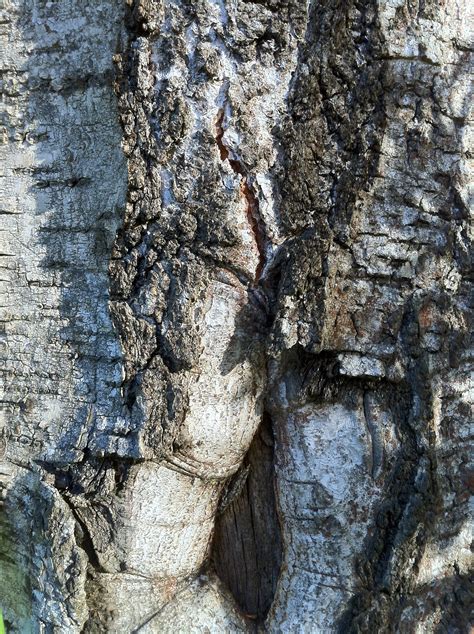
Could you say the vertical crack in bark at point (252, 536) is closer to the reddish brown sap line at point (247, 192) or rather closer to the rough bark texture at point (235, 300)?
the rough bark texture at point (235, 300)

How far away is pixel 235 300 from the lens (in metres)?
1.47

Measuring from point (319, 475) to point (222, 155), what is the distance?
0.73 meters

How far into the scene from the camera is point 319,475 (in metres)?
1.58

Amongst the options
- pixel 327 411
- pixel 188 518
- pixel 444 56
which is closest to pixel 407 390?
pixel 327 411

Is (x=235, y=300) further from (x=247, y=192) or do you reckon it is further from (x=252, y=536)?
(x=252, y=536)

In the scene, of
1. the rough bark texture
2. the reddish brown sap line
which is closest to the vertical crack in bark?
the rough bark texture

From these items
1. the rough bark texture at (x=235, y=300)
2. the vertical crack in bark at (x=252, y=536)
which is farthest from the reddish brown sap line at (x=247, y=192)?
the vertical crack in bark at (x=252, y=536)

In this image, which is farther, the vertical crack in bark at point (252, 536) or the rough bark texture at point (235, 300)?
the vertical crack in bark at point (252, 536)

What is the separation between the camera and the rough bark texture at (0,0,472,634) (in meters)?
1.41

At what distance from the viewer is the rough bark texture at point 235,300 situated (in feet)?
4.61

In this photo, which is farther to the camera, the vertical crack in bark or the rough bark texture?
the vertical crack in bark

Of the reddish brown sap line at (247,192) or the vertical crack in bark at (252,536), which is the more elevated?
the reddish brown sap line at (247,192)

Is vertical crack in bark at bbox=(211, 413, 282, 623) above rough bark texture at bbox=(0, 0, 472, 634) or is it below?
below

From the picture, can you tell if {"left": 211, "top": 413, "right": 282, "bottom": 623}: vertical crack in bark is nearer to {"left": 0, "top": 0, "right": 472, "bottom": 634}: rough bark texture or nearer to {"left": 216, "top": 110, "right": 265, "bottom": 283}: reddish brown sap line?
{"left": 0, "top": 0, "right": 472, "bottom": 634}: rough bark texture
